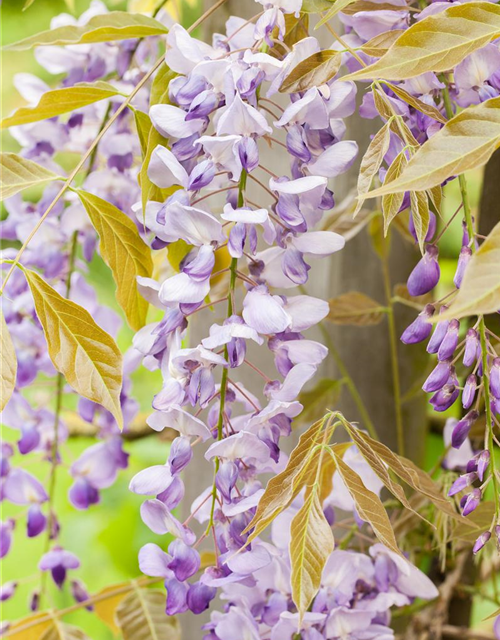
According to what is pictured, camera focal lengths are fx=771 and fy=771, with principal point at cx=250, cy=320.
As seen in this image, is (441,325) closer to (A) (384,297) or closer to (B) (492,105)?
(B) (492,105)

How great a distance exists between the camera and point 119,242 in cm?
41

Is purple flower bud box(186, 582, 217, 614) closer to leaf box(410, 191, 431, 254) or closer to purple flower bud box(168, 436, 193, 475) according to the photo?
purple flower bud box(168, 436, 193, 475)

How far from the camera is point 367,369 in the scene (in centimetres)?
64

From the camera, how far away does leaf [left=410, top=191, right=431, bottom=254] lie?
312 mm

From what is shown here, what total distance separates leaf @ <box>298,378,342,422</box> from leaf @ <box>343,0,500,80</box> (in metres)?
0.32

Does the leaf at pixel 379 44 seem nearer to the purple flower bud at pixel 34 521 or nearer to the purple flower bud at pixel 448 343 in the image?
the purple flower bud at pixel 448 343

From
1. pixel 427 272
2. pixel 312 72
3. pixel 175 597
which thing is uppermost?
pixel 312 72

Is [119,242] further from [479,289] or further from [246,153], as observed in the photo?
[479,289]

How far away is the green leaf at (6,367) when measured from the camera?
1.11 ft

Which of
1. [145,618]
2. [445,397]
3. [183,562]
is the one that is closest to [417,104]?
[445,397]

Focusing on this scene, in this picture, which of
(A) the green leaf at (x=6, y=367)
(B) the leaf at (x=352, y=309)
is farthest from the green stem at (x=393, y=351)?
(A) the green leaf at (x=6, y=367)

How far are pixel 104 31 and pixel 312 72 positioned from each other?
0.14 metres

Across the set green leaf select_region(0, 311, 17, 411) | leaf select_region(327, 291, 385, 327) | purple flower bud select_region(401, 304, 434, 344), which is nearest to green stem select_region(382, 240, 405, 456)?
leaf select_region(327, 291, 385, 327)

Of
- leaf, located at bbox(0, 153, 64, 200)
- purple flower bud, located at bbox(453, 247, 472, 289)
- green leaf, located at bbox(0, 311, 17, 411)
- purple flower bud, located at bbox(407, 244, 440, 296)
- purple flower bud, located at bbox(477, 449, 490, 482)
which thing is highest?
→ leaf, located at bbox(0, 153, 64, 200)
